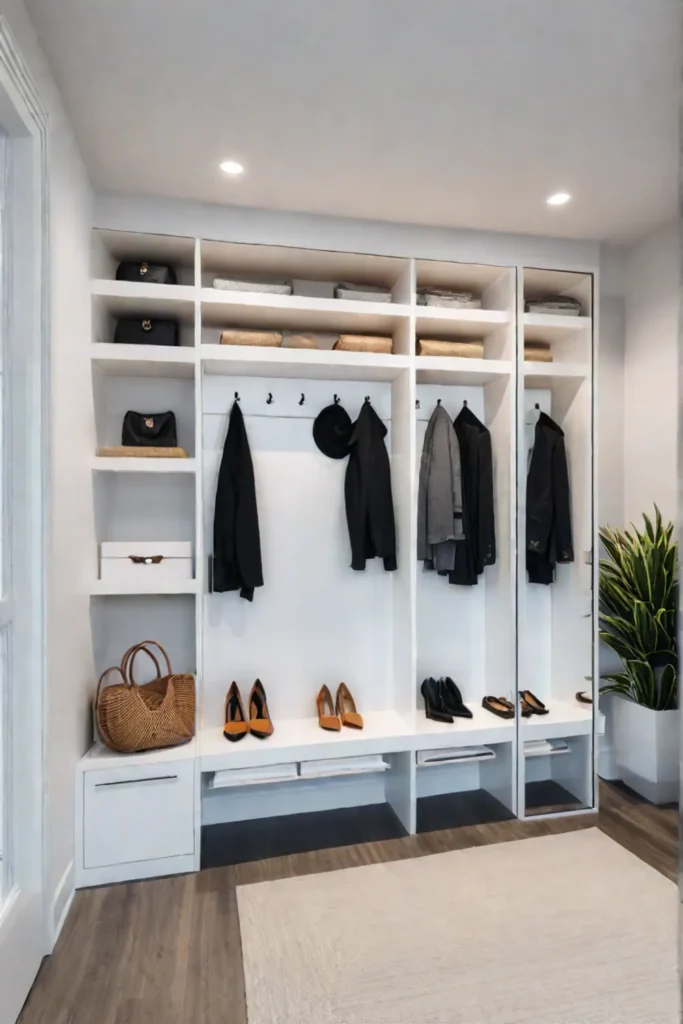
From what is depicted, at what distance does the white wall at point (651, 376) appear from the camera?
2936 millimetres

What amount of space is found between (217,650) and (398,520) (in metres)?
1.07

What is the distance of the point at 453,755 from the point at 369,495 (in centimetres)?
126

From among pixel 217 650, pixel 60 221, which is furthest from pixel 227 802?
pixel 60 221

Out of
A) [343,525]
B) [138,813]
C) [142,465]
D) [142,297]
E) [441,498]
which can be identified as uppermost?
[142,297]

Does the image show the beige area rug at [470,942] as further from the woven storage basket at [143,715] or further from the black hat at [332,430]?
the black hat at [332,430]

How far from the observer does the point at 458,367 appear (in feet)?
9.00

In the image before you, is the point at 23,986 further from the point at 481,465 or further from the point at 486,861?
the point at 481,465

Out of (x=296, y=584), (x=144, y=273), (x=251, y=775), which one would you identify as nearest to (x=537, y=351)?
(x=296, y=584)

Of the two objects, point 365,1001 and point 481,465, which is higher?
point 481,465

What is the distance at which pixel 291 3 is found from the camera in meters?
1.51

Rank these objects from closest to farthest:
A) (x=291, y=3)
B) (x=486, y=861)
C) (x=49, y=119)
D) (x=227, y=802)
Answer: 1. (x=291, y=3)
2. (x=49, y=119)
3. (x=486, y=861)
4. (x=227, y=802)

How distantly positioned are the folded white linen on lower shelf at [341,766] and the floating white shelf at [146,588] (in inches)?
35.5

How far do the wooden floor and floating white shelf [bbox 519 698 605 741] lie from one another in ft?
1.27

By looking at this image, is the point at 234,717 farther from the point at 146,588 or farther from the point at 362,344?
the point at 362,344
